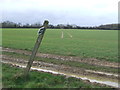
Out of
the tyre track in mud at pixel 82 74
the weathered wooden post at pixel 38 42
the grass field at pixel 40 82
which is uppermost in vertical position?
the weathered wooden post at pixel 38 42

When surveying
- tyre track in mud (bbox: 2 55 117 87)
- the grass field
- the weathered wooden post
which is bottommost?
tyre track in mud (bbox: 2 55 117 87)

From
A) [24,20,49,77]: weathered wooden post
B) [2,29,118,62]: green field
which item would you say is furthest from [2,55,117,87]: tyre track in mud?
[2,29,118,62]: green field

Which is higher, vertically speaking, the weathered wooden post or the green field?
the weathered wooden post

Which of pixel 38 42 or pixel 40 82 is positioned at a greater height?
pixel 38 42

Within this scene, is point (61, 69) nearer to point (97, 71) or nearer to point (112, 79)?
point (97, 71)

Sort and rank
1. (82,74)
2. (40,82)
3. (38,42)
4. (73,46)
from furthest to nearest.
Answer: (73,46) → (82,74) → (38,42) → (40,82)

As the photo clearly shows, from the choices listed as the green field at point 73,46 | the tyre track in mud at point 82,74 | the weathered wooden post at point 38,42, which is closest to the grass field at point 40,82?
the weathered wooden post at point 38,42

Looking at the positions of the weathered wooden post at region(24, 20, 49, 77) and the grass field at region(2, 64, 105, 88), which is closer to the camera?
the grass field at region(2, 64, 105, 88)

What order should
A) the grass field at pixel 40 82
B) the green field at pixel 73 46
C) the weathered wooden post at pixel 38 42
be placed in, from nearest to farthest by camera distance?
the grass field at pixel 40 82 → the weathered wooden post at pixel 38 42 → the green field at pixel 73 46

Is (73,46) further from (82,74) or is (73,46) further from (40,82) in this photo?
(40,82)

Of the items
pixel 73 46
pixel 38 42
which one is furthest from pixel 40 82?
pixel 73 46

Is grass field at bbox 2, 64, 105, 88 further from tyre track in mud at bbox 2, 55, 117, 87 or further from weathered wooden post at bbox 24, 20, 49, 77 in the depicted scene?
tyre track in mud at bbox 2, 55, 117, 87

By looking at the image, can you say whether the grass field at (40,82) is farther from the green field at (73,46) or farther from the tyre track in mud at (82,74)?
the green field at (73,46)

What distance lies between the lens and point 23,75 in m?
7.95
